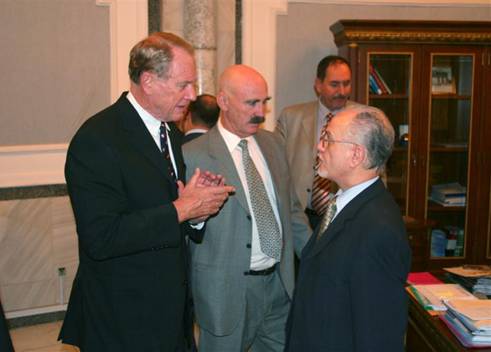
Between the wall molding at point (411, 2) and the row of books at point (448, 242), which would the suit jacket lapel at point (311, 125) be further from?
the row of books at point (448, 242)

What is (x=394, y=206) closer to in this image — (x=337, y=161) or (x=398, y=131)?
(x=337, y=161)

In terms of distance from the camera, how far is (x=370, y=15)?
4848 mm

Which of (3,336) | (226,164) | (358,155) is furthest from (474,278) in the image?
(3,336)

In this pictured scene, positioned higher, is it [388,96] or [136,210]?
[388,96]

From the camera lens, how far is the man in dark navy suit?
6.12 feet

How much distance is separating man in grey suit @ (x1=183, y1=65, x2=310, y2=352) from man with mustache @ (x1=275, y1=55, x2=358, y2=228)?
3.48 ft

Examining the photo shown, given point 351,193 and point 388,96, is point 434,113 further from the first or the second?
point 351,193

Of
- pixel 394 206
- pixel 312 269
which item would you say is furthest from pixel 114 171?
pixel 394 206

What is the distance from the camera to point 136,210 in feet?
6.42

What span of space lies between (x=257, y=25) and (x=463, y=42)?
5.51ft

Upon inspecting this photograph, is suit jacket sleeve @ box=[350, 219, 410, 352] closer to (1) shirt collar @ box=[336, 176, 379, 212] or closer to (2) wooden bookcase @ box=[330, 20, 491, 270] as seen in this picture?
(1) shirt collar @ box=[336, 176, 379, 212]

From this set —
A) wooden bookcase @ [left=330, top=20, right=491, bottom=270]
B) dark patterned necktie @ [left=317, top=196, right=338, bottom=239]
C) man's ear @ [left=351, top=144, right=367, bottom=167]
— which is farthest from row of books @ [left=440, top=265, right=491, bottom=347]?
wooden bookcase @ [left=330, top=20, right=491, bottom=270]

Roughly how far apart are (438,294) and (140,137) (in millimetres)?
1441

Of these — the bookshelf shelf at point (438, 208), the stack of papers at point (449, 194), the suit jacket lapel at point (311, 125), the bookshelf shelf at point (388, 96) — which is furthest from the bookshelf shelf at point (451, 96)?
the suit jacket lapel at point (311, 125)
